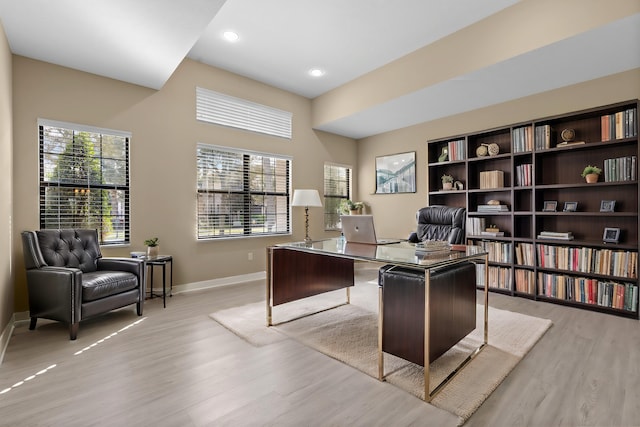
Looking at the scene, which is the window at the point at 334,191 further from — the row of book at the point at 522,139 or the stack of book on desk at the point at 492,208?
the row of book at the point at 522,139

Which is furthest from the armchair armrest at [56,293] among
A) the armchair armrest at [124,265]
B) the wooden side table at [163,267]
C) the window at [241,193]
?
the window at [241,193]

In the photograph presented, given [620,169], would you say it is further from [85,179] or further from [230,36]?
[85,179]

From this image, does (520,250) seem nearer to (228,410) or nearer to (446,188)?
(446,188)

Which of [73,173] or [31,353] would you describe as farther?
[73,173]

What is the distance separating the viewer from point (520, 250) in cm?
391

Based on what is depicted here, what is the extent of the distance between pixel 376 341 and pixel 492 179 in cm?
291

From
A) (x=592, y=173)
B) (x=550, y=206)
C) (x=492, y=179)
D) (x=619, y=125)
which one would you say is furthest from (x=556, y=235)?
(x=619, y=125)

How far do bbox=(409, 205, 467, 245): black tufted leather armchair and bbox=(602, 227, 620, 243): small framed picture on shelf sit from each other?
1503 mm

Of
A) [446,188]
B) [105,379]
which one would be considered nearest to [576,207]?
[446,188]

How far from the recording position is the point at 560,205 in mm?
3801

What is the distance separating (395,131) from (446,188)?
59.8 inches

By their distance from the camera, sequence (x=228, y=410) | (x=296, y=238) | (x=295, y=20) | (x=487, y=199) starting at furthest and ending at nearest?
(x=296, y=238) < (x=487, y=199) < (x=295, y=20) < (x=228, y=410)

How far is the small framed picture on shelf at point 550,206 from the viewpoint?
147 inches

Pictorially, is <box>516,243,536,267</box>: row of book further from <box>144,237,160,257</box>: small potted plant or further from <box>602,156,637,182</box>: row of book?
<box>144,237,160,257</box>: small potted plant
